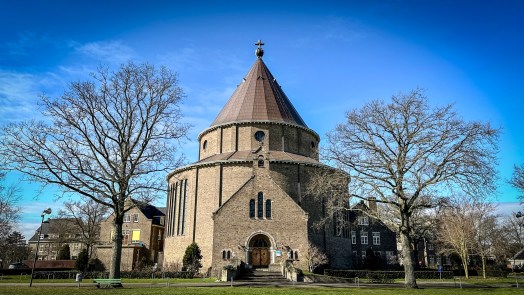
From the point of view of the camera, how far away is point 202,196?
36969 mm

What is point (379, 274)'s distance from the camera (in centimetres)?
3020

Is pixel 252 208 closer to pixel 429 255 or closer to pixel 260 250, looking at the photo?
pixel 260 250

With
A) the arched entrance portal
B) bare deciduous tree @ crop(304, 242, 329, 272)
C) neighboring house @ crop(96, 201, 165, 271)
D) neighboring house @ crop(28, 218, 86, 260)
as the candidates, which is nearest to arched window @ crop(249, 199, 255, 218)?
the arched entrance portal

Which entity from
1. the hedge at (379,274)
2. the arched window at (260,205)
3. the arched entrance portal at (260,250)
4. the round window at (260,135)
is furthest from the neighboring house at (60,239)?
the hedge at (379,274)

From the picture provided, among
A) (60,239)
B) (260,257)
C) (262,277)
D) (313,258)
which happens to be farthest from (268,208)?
(60,239)

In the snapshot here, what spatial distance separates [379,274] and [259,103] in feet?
71.0

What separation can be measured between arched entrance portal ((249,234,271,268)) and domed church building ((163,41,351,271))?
0.08 metres

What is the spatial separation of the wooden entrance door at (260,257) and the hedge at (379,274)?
15.9 ft

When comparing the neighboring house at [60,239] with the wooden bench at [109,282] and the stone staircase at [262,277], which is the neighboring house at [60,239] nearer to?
the stone staircase at [262,277]

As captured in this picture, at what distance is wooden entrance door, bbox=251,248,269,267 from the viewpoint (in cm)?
3145

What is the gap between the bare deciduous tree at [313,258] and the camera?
3027 cm

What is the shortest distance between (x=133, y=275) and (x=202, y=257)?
574 centimetres

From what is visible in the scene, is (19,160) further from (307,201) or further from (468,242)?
(468,242)

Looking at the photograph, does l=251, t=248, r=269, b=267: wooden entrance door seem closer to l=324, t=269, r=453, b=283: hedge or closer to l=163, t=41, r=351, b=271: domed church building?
l=163, t=41, r=351, b=271: domed church building
